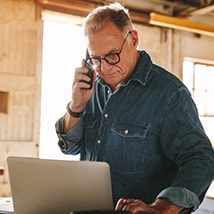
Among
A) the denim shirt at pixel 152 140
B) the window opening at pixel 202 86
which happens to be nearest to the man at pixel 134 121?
the denim shirt at pixel 152 140

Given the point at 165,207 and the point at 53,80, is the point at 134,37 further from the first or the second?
the point at 53,80

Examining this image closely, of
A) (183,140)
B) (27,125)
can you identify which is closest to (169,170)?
(183,140)

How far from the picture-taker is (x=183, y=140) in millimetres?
1290

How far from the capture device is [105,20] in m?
1.43

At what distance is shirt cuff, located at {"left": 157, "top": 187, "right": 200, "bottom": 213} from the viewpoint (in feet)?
3.84

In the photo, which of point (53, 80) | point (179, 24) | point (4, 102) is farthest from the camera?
point (179, 24)

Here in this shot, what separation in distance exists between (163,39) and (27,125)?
2.04 m

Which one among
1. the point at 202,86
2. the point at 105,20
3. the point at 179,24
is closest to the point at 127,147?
the point at 105,20

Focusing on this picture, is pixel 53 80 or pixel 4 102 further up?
pixel 53 80

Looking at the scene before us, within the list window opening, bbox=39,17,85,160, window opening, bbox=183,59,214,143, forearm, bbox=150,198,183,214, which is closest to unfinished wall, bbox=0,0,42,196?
window opening, bbox=39,17,85,160

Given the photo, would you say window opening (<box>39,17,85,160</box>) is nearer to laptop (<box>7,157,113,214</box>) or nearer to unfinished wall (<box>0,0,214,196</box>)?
unfinished wall (<box>0,0,214,196</box>)

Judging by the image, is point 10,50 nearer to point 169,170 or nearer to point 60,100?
point 60,100

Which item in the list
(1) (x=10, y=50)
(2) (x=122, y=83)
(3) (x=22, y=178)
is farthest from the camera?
(1) (x=10, y=50)

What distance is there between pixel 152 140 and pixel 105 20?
43 cm
